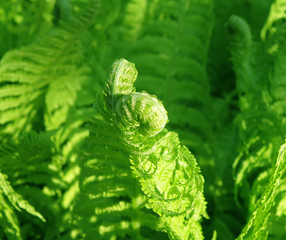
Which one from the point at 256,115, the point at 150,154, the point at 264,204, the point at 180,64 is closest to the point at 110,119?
the point at 150,154

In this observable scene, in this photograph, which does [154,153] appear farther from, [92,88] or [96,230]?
[92,88]

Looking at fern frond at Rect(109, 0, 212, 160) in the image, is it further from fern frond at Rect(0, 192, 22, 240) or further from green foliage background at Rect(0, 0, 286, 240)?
fern frond at Rect(0, 192, 22, 240)

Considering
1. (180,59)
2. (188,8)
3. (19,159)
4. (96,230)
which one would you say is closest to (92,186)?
(96,230)

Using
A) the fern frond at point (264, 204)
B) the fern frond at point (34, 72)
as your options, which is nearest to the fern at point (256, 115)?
the fern frond at point (264, 204)

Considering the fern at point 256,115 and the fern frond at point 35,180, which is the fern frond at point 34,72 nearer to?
the fern frond at point 35,180

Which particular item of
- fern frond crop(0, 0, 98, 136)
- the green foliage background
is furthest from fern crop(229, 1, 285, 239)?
fern frond crop(0, 0, 98, 136)

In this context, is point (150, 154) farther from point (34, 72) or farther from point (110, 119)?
point (34, 72)
